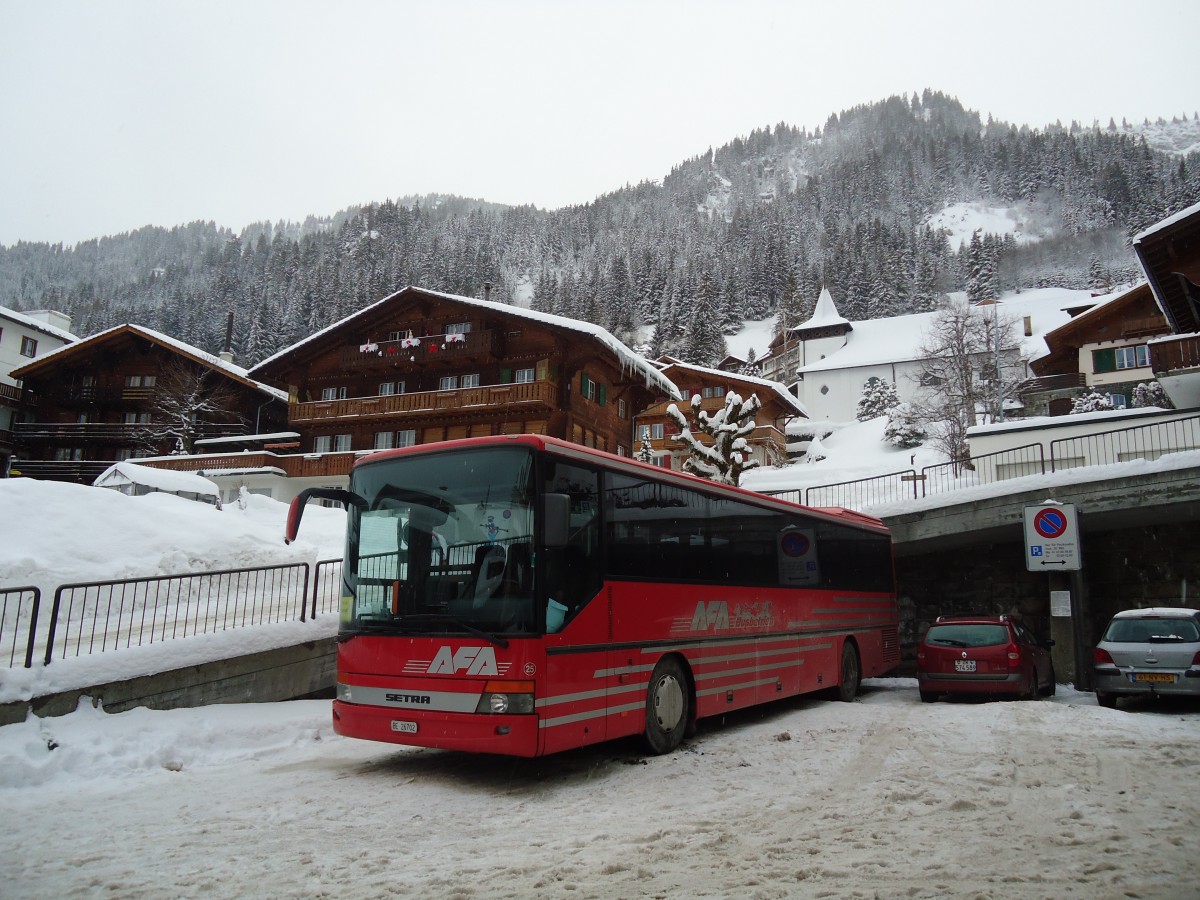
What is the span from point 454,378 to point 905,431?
33.3 meters

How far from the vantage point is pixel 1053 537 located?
50.9ft

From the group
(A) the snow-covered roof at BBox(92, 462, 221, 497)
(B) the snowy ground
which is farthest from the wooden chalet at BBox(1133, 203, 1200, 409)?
(A) the snow-covered roof at BBox(92, 462, 221, 497)

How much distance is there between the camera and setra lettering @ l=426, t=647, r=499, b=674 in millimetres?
7445

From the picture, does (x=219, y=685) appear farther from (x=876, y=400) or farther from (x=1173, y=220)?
(x=876, y=400)

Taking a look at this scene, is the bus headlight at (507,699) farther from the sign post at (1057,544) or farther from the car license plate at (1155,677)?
the sign post at (1057,544)

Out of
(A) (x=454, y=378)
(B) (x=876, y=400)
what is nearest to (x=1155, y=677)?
(A) (x=454, y=378)

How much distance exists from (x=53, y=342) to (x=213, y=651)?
197 ft

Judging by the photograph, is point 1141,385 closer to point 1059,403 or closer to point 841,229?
point 1059,403

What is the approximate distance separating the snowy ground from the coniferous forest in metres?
87.0

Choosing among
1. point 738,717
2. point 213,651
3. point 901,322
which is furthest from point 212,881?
point 901,322

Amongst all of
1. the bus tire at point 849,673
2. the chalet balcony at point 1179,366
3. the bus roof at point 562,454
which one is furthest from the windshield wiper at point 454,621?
the chalet balcony at point 1179,366

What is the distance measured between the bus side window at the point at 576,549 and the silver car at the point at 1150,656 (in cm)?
945

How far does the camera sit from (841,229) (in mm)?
161000

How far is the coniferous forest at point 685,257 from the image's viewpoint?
360 feet
